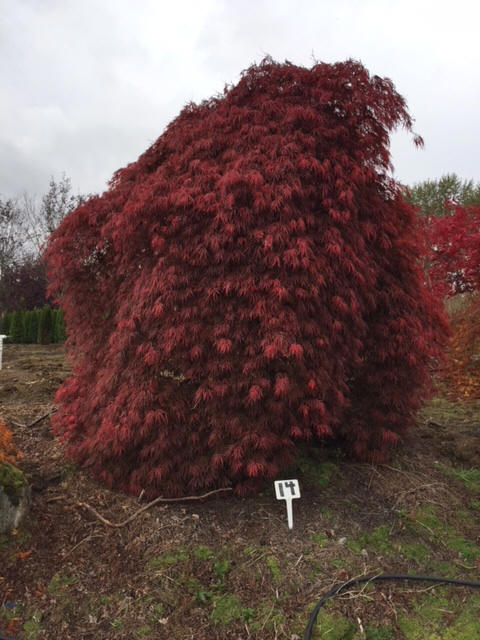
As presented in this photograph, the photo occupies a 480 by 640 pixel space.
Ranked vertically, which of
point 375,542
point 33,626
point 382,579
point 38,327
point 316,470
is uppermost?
point 38,327

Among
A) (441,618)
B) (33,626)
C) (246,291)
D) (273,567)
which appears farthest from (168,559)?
(246,291)

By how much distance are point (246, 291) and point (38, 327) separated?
579 inches

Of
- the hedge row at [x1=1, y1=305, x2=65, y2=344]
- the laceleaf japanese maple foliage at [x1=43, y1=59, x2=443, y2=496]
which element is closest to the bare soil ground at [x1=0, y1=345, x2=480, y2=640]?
the laceleaf japanese maple foliage at [x1=43, y1=59, x2=443, y2=496]

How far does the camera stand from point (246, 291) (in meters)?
3.59

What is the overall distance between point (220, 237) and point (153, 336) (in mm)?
859

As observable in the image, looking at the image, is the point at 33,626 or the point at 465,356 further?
the point at 465,356

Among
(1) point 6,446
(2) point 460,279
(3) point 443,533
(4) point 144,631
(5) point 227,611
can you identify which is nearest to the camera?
(4) point 144,631

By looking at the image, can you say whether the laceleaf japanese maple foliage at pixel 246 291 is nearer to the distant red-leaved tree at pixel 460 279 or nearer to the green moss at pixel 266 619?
the green moss at pixel 266 619

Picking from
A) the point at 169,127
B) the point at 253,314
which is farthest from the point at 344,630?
the point at 169,127

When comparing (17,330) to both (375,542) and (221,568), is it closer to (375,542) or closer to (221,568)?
(221,568)

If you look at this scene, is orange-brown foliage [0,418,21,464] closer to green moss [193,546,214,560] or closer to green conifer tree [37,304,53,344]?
green moss [193,546,214,560]

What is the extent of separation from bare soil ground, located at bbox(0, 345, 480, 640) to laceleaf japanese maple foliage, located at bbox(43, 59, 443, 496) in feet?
1.05

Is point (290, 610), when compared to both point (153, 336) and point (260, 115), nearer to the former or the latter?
point (153, 336)

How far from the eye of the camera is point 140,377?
3742 millimetres
